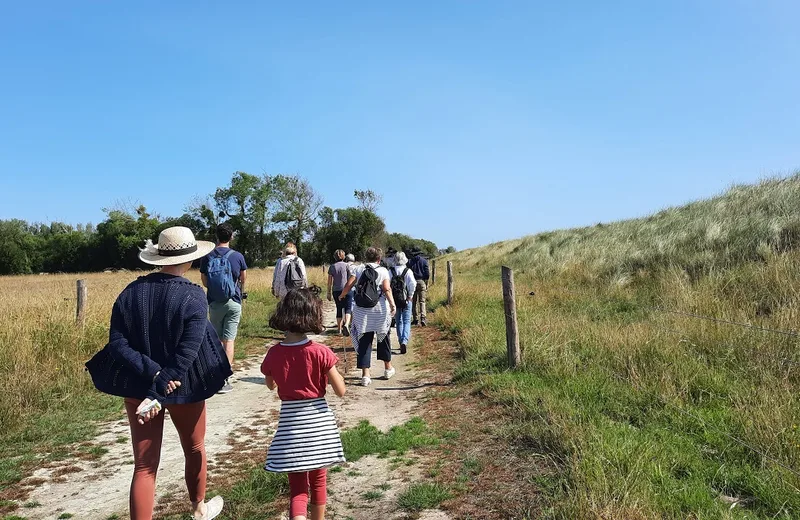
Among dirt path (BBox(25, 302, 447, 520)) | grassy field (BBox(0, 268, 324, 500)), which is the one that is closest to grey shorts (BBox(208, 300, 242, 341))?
dirt path (BBox(25, 302, 447, 520))

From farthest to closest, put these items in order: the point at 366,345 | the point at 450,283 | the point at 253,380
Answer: the point at 450,283
the point at 253,380
the point at 366,345

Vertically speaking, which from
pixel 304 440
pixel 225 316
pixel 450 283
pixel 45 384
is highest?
pixel 450 283

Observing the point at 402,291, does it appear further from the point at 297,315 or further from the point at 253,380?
the point at 297,315

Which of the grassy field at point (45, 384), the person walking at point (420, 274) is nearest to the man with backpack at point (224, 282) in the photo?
the grassy field at point (45, 384)

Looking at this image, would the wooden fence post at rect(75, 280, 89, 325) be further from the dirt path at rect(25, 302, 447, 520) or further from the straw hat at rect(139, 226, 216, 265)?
the straw hat at rect(139, 226, 216, 265)

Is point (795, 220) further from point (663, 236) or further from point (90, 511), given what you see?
point (90, 511)

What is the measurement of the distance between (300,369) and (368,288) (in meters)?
3.80

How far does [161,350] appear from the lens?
9.40 feet

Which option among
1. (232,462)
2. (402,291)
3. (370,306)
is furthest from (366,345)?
(232,462)

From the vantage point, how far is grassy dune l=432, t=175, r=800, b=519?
3275 mm

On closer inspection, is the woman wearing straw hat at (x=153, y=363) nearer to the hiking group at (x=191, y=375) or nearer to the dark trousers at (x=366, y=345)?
the hiking group at (x=191, y=375)

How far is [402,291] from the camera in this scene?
8547 millimetres

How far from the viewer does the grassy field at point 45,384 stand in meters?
4.88

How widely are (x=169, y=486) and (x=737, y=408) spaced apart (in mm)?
4947
